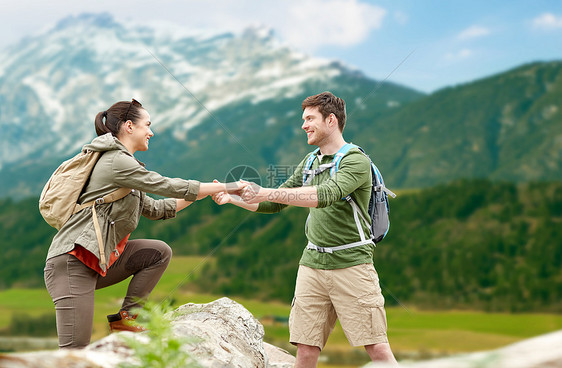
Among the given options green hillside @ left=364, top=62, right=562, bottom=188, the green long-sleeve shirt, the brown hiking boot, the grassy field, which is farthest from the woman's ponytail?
green hillside @ left=364, top=62, right=562, bottom=188

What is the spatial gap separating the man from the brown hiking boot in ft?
4.89

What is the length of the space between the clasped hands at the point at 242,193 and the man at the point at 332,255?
0.06 ft

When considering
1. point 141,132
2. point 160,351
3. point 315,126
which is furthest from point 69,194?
point 315,126

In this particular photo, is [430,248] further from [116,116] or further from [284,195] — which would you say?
[116,116]

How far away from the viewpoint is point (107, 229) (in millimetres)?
4676

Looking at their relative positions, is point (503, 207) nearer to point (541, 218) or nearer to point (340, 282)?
point (541, 218)

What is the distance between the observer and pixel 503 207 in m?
74.8

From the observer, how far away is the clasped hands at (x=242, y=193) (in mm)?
5020

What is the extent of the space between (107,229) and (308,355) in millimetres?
2108

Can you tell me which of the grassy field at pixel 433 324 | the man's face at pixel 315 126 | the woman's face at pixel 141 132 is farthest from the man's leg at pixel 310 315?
the grassy field at pixel 433 324

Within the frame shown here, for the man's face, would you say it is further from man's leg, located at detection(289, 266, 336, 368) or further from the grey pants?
the grey pants

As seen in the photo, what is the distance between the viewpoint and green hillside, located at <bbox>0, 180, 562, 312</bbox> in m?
63.9

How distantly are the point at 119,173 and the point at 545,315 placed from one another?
2516 inches

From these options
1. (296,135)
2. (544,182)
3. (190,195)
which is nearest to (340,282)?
(190,195)
